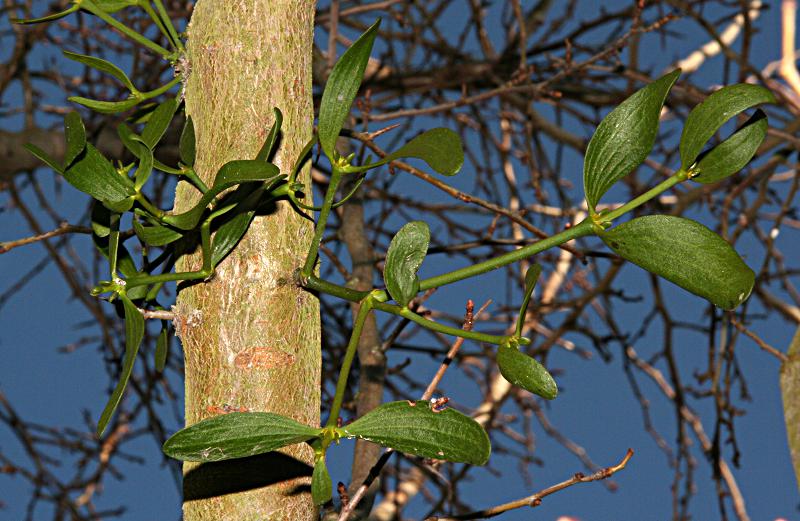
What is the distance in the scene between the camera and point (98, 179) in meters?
0.41

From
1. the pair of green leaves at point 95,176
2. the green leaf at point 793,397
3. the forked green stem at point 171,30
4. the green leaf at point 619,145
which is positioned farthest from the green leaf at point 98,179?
the green leaf at point 793,397

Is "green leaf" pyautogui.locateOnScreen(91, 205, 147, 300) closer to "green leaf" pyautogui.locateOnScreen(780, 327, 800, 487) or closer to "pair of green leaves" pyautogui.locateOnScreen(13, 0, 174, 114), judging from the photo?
"pair of green leaves" pyautogui.locateOnScreen(13, 0, 174, 114)

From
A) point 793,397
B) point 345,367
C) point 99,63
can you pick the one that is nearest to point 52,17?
point 99,63

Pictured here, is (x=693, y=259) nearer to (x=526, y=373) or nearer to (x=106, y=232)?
(x=526, y=373)

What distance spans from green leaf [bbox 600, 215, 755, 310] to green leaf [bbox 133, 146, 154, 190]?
22 centimetres

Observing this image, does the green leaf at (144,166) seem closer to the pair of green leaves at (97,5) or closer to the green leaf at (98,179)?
the green leaf at (98,179)

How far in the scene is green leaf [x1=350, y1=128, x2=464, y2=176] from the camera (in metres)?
0.37

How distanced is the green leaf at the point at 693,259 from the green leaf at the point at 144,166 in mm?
224

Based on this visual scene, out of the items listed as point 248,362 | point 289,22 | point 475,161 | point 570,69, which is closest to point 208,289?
point 248,362

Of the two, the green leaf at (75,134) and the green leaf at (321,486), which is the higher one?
the green leaf at (75,134)

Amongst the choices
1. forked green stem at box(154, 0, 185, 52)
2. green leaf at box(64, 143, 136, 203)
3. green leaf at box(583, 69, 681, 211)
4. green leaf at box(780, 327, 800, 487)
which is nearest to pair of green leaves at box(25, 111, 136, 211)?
green leaf at box(64, 143, 136, 203)

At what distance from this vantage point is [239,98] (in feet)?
1.44

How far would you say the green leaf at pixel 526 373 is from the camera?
0.36 m

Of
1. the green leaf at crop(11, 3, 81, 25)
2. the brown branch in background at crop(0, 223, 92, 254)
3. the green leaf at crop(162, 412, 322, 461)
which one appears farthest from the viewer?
the brown branch in background at crop(0, 223, 92, 254)
